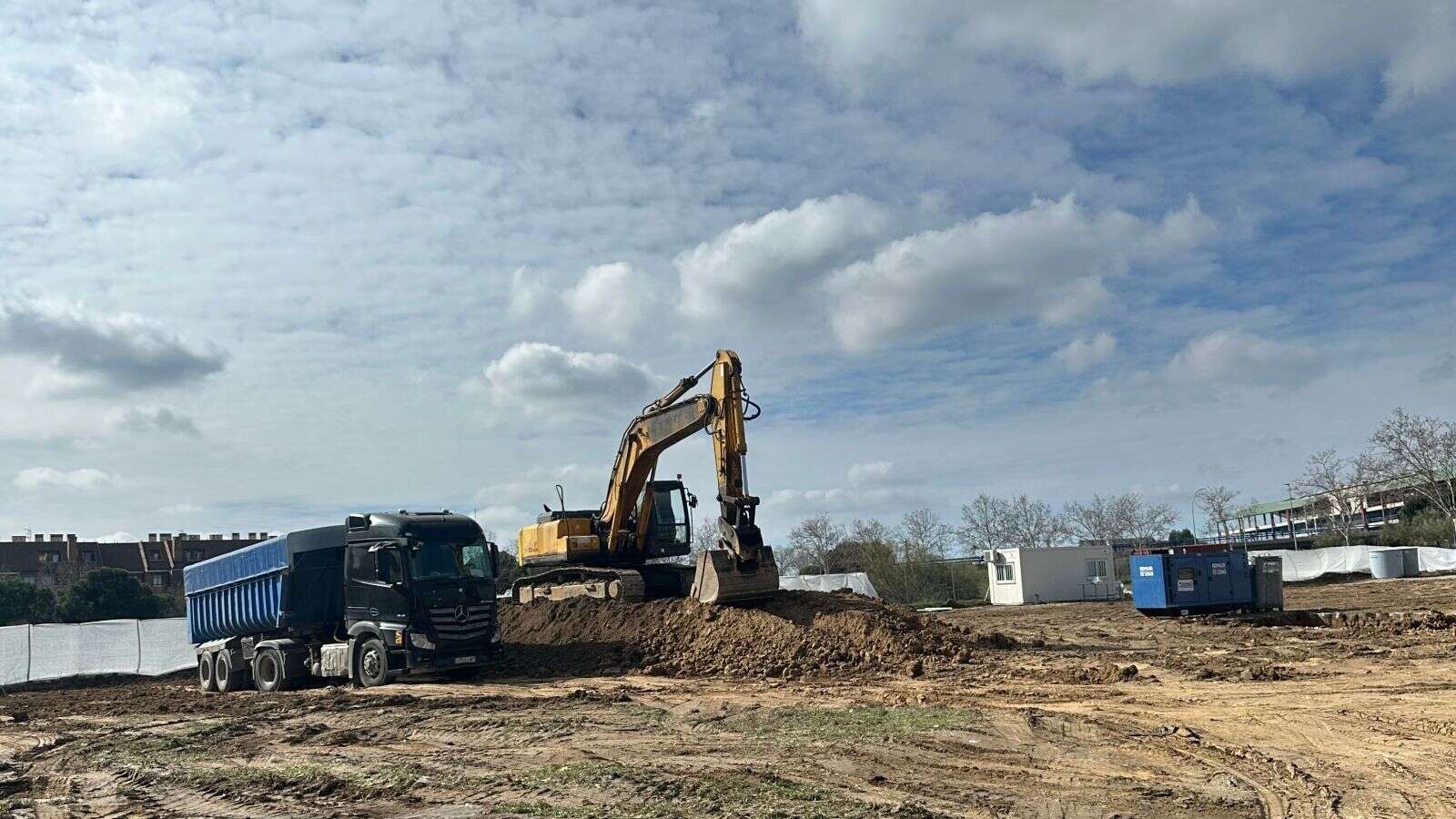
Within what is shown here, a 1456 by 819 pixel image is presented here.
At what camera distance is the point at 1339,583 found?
179 feet

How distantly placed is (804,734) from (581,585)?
44.7 ft

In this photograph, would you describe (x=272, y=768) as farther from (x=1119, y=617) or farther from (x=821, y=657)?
(x=1119, y=617)

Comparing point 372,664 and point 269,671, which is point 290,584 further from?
point 372,664

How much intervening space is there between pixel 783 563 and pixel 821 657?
63290 mm

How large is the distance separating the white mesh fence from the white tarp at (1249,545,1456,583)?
164 feet

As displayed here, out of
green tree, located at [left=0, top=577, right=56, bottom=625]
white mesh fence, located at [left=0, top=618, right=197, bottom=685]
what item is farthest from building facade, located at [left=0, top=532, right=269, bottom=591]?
white mesh fence, located at [left=0, top=618, right=197, bottom=685]

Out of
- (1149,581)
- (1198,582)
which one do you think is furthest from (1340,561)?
(1149,581)

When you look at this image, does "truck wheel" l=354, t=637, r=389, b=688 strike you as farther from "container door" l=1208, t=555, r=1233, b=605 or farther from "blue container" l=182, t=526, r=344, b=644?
"container door" l=1208, t=555, r=1233, b=605

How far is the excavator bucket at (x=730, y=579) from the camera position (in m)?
21.5

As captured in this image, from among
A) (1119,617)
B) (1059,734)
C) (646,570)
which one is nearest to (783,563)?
(1119,617)

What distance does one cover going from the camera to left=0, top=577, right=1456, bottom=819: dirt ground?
9086 mm

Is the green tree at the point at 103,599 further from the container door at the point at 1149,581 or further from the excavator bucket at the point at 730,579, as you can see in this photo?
the container door at the point at 1149,581

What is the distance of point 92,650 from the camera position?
28.1 m

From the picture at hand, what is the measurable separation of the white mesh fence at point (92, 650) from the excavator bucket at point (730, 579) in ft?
49.2
